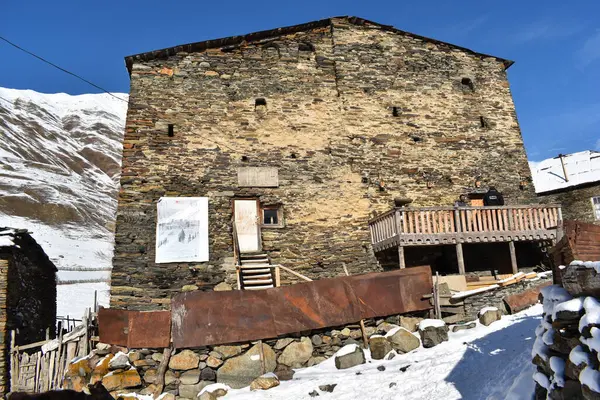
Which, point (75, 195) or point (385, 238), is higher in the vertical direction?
point (75, 195)

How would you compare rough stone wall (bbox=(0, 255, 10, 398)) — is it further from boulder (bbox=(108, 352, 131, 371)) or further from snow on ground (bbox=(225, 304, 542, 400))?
snow on ground (bbox=(225, 304, 542, 400))

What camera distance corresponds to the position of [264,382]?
8.84 metres

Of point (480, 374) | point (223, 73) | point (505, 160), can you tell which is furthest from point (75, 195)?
point (480, 374)

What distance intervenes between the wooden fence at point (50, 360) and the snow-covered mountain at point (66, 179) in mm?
17057

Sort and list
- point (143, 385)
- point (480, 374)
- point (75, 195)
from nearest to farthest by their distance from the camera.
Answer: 1. point (480, 374)
2. point (143, 385)
3. point (75, 195)

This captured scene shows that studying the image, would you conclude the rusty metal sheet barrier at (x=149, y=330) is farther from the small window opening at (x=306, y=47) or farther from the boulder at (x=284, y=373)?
the small window opening at (x=306, y=47)

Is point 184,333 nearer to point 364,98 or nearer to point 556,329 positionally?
point 556,329

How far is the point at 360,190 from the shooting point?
15.6 meters

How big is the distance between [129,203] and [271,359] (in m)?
6.86

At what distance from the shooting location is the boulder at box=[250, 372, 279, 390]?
8805mm

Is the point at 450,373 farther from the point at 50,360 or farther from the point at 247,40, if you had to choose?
the point at 247,40

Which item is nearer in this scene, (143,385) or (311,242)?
(143,385)

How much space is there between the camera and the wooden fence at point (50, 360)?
35.3ft

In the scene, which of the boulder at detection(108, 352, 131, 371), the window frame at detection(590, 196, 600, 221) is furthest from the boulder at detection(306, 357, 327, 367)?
the window frame at detection(590, 196, 600, 221)
